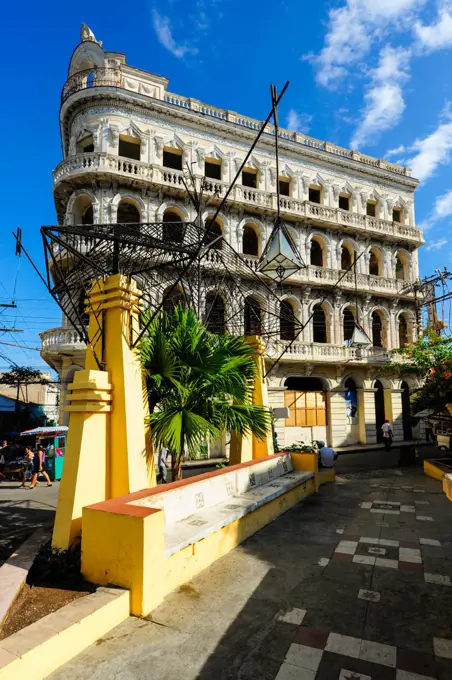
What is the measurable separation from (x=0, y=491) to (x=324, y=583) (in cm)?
1178

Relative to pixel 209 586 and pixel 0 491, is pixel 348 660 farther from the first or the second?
pixel 0 491

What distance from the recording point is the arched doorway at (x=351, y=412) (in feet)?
69.1

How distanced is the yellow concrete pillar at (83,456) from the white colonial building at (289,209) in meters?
11.2

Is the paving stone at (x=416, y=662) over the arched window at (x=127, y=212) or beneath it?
beneath

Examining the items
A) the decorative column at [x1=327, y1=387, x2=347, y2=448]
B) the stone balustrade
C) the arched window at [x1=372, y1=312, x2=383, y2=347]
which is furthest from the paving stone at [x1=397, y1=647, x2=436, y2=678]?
the arched window at [x1=372, y1=312, x2=383, y2=347]

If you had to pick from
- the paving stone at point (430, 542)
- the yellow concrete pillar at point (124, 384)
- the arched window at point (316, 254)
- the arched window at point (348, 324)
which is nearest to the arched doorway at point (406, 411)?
the arched window at point (348, 324)

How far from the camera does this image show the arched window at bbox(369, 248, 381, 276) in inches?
920

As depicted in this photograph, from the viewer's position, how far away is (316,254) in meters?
23.0

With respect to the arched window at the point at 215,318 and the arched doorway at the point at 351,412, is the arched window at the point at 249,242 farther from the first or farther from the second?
the arched doorway at the point at 351,412

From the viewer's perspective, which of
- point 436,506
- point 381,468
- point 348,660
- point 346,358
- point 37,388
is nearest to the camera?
point 348,660

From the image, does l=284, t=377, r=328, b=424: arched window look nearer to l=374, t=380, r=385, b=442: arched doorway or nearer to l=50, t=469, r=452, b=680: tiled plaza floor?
l=374, t=380, r=385, b=442: arched doorway

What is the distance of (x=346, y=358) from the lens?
67.2 ft

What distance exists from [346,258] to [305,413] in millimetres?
9711

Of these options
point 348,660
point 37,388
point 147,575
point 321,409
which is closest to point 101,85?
point 321,409
